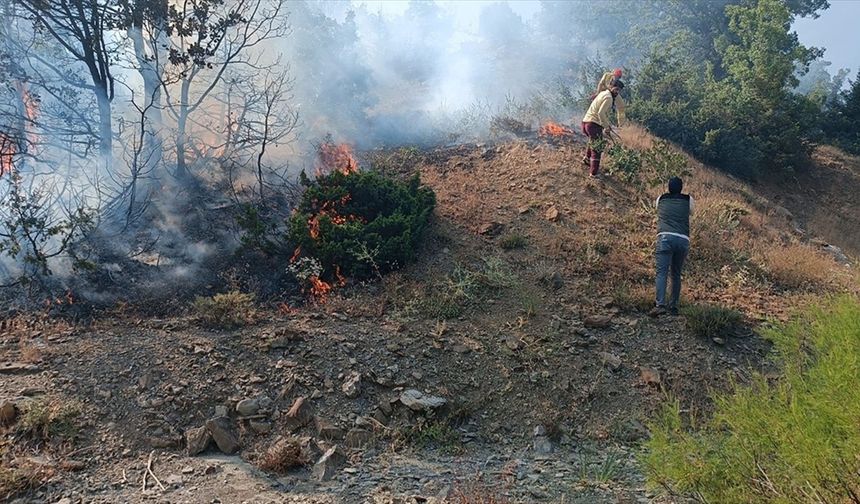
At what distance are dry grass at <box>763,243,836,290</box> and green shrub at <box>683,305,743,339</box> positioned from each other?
194 cm

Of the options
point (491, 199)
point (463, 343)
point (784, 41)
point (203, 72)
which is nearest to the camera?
point (463, 343)

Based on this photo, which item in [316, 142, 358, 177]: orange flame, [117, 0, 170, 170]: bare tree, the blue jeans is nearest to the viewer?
the blue jeans

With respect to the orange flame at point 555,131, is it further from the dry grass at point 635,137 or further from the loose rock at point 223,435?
the loose rock at point 223,435

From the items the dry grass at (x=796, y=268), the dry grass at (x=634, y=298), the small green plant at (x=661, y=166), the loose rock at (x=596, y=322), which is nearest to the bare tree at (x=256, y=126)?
the loose rock at (x=596, y=322)

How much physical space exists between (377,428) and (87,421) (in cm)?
219

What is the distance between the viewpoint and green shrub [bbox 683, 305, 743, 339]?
5.66 metres

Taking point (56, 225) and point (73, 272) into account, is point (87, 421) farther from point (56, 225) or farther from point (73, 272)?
point (56, 225)

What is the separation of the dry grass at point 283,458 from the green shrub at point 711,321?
408cm

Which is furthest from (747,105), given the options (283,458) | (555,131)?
(283,458)

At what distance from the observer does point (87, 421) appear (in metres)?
4.18

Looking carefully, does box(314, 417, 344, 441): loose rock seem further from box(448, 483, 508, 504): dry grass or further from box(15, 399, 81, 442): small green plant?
box(15, 399, 81, 442): small green plant

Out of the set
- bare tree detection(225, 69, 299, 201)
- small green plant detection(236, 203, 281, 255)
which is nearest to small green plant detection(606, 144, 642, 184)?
bare tree detection(225, 69, 299, 201)

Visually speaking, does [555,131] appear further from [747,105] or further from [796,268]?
[747,105]

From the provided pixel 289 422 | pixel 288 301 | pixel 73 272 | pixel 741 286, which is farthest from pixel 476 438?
pixel 73 272
